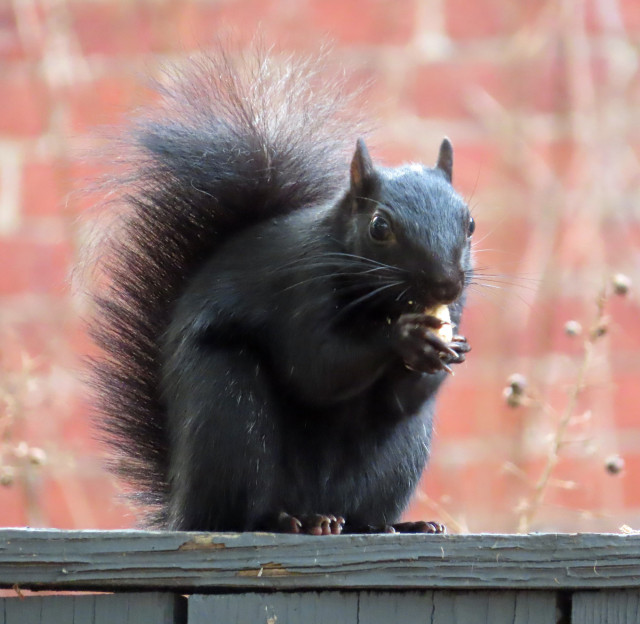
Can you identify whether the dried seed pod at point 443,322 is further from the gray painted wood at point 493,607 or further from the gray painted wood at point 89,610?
the gray painted wood at point 89,610

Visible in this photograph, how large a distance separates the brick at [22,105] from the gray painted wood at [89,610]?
5.25 feet

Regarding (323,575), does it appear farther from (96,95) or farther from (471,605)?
(96,95)

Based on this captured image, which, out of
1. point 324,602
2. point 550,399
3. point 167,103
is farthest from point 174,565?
point 550,399

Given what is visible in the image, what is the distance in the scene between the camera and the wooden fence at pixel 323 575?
1.08m

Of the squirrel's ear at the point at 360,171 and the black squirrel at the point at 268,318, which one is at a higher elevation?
the squirrel's ear at the point at 360,171

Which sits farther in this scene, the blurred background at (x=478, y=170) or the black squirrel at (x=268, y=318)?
the blurred background at (x=478, y=170)

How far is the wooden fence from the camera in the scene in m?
1.08

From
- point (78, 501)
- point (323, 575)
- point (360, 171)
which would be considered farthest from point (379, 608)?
point (78, 501)

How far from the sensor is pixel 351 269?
4.43ft

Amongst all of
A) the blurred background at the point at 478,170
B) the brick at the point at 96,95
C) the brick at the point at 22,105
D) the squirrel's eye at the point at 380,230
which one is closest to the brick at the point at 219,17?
the blurred background at the point at 478,170

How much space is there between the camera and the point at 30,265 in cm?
254

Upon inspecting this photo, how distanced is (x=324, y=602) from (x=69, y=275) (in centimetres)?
63

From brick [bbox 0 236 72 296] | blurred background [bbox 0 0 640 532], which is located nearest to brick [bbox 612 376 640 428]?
blurred background [bbox 0 0 640 532]

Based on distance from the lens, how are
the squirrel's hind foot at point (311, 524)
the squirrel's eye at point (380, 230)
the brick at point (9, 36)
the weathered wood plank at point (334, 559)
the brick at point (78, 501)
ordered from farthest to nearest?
1. the brick at point (9, 36)
2. the brick at point (78, 501)
3. the squirrel's eye at point (380, 230)
4. the squirrel's hind foot at point (311, 524)
5. the weathered wood plank at point (334, 559)
